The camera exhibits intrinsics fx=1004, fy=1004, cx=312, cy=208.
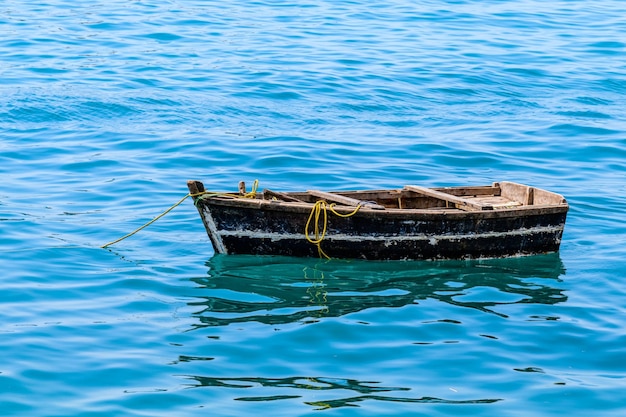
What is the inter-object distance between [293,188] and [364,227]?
10.6ft

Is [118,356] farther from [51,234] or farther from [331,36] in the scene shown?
[331,36]

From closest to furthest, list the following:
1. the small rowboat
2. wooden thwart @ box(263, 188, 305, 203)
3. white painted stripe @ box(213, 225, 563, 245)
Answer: the small rowboat
white painted stripe @ box(213, 225, 563, 245)
wooden thwart @ box(263, 188, 305, 203)

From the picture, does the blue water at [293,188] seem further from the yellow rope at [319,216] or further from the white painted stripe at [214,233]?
the yellow rope at [319,216]

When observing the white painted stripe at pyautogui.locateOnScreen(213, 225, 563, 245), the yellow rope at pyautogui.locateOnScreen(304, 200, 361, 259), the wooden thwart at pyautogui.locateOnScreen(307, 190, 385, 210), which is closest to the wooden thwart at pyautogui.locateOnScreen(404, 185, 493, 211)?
the white painted stripe at pyautogui.locateOnScreen(213, 225, 563, 245)

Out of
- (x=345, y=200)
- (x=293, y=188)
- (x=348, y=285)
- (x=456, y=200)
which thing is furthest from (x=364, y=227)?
(x=293, y=188)

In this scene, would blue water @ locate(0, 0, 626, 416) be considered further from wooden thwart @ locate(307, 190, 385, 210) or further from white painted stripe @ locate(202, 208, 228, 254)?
wooden thwart @ locate(307, 190, 385, 210)

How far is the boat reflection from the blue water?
3 cm

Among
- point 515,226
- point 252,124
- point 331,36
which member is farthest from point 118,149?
point 331,36

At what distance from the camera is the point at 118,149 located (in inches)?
597

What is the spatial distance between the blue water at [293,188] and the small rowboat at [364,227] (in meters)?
0.18

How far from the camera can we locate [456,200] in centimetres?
1127

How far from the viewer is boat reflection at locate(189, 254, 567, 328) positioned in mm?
9562

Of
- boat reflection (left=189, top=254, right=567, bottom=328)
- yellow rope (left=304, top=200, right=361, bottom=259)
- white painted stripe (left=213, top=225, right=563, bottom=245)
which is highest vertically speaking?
yellow rope (left=304, top=200, right=361, bottom=259)

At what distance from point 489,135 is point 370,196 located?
17.3 ft
